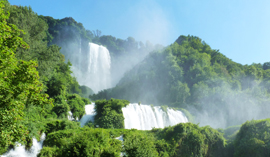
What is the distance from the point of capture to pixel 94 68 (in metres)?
87.8

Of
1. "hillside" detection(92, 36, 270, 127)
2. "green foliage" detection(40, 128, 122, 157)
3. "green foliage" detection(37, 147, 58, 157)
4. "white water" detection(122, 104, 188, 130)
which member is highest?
"hillside" detection(92, 36, 270, 127)

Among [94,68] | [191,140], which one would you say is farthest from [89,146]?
[94,68]

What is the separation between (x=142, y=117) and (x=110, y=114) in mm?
6371

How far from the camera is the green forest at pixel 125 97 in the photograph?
33.4 feet

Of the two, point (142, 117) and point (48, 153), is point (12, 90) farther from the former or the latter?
point (142, 117)

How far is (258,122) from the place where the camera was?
73.4 feet

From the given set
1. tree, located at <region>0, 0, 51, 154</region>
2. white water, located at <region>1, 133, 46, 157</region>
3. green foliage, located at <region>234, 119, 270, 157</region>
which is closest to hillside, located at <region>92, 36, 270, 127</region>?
green foliage, located at <region>234, 119, 270, 157</region>

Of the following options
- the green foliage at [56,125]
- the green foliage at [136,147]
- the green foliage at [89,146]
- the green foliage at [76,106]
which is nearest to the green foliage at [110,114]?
the green foliage at [76,106]

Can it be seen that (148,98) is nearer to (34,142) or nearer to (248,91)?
(248,91)

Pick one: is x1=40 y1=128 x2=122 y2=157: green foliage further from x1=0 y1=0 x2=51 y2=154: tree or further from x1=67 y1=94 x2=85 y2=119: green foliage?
x1=67 y1=94 x2=85 y2=119: green foliage

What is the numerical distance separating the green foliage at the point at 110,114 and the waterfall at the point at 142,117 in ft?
4.43

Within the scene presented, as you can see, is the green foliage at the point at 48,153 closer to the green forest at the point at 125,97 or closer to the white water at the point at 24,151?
the green forest at the point at 125,97

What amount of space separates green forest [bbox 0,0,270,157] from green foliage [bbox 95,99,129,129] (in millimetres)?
135

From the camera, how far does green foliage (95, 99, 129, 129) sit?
27.5 metres
